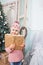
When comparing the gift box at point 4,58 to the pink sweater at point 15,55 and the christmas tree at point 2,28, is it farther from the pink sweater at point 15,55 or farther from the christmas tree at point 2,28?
the pink sweater at point 15,55

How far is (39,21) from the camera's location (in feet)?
7.51

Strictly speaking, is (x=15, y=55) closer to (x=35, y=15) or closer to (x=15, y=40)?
(x=15, y=40)

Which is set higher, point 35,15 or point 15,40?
point 35,15

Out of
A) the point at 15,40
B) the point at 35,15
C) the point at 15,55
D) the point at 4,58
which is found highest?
the point at 35,15

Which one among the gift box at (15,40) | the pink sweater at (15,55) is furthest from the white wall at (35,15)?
the pink sweater at (15,55)

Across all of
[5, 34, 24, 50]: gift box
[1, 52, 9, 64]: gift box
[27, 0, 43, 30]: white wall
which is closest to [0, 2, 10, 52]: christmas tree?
[1, 52, 9, 64]: gift box

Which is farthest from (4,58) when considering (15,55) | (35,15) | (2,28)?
(35,15)

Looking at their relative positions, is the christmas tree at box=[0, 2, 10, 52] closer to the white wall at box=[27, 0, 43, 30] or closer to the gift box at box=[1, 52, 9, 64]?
the gift box at box=[1, 52, 9, 64]

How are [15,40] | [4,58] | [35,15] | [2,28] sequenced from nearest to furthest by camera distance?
[15,40] → [35,15] → [4,58] → [2,28]

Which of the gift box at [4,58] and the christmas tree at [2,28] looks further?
the christmas tree at [2,28]

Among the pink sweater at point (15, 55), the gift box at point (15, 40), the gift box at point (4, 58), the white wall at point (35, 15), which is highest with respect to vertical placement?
the white wall at point (35, 15)

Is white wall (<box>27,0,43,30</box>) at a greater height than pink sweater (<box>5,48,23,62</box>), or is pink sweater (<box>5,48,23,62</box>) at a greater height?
white wall (<box>27,0,43,30</box>)

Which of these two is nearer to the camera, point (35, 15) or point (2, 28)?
point (35, 15)

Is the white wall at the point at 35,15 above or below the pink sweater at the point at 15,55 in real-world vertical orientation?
above
